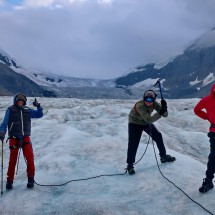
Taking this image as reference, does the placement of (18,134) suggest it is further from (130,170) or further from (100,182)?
(130,170)

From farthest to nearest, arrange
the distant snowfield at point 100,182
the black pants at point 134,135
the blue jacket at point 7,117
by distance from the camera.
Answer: the black pants at point 134,135, the blue jacket at point 7,117, the distant snowfield at point 100,182

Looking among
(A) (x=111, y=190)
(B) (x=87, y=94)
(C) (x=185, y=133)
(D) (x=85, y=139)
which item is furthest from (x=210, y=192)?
(B) (x=87, y=94)

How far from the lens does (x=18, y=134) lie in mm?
9539

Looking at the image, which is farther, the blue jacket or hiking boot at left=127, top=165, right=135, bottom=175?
hiking boot at left=127, top=165, right=135, bottom=175

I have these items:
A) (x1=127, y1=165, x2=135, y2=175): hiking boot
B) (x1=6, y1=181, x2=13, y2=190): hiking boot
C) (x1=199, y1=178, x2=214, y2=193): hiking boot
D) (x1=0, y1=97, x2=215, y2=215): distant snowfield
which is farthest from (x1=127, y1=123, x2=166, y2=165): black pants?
(x1=6, y1=181, x2=13, y2=190): hiking boot

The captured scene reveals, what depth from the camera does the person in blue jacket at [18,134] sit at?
30.9ft

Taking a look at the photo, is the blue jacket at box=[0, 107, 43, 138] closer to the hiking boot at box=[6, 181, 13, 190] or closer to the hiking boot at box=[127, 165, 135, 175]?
the hiking boot at box=[6, 181, 13, 190]

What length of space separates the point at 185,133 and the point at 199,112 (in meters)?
11.3

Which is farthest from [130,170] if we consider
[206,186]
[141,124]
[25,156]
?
[25,156]

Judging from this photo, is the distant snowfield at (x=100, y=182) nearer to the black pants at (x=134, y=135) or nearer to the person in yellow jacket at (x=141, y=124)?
the person in yellow jacket at (x=141, y=124)

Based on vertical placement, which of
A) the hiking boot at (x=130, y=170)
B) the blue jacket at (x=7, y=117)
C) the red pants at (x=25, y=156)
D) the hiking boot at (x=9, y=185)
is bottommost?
the hiking boot at (x=9, y=185)

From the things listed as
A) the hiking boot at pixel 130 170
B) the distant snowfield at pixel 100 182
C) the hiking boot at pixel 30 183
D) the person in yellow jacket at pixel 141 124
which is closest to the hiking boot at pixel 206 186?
the distant snowfield at pixel 100 182

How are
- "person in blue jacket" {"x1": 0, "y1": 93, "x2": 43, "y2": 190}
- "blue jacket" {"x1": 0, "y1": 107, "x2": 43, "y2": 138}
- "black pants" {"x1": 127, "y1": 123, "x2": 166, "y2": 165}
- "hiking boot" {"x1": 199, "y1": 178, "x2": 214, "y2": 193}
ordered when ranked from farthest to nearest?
1. "black pants" {"x1": 127, "y1": 123, "x2": 166, "y2": 165}
2. "person in blue jacket" {"x1": 0, "y1": 93, "x2": 43, "y2": 190}
3. "blue jacket" {"x1": 0, "y1": 107, "x2": 43, "y2": 138}
4. "hiking boot" {"x1": 199, "y1": 178, "x2": 214, "y2": 193}

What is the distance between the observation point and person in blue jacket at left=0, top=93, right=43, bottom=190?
9.42 m
